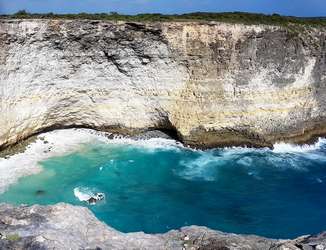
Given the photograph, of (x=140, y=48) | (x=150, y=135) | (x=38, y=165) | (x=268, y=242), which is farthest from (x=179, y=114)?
(x=268, y=242)

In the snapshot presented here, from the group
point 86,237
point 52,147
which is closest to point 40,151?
point 52,147

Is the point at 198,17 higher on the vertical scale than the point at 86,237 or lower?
higher

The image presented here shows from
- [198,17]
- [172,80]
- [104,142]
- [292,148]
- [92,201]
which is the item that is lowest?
[92,201]

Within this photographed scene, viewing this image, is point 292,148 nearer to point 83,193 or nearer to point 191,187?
point 191,187

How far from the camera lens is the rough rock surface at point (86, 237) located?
1029 centimetres

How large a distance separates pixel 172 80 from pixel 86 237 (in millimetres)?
21160

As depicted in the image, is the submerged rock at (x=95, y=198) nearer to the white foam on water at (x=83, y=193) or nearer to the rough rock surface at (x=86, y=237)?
the white foam on water at (x=83, y=193)

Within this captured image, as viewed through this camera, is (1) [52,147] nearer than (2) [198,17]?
Yes

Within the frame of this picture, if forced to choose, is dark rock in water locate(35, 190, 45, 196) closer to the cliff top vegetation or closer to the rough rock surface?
the cliff top vegetation

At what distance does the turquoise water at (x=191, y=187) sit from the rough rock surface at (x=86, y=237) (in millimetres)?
9640

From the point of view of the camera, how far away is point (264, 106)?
105 ft

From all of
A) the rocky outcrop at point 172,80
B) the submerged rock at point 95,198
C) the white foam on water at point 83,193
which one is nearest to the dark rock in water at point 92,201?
the submerged rock at point 95,198

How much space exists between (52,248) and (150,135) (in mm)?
22644

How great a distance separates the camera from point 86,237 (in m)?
10.9
